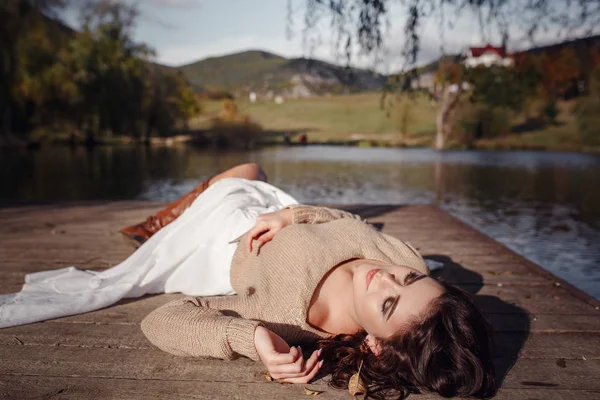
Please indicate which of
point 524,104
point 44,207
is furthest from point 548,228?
point 524,104

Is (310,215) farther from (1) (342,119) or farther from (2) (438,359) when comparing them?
(1) (342,119)

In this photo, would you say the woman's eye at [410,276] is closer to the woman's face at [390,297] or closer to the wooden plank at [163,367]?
the woman's face at [390,297]

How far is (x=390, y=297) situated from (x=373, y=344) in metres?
0.19

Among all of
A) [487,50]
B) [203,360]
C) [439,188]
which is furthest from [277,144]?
[203,360]

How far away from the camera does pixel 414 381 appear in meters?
1.65

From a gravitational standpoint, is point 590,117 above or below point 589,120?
above

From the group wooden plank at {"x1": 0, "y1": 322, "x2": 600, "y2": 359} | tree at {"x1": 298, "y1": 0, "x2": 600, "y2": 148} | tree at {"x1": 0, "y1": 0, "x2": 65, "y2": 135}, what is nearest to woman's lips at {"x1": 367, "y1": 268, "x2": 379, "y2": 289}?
wooden plank at {"x1": 0, "y1": 322, "x2": 600, "y2": 359}

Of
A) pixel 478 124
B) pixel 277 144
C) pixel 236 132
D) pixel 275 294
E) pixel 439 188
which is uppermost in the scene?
pixel 478 124

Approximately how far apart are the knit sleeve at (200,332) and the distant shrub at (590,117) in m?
27.6

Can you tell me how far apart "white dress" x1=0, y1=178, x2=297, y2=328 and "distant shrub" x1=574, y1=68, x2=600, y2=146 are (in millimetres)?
26890

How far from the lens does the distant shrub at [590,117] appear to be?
25422mm

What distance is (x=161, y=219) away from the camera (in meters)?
3.25

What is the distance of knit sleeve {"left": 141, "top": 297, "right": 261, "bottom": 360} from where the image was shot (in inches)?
66.3

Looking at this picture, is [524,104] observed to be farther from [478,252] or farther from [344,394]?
[344,394]
